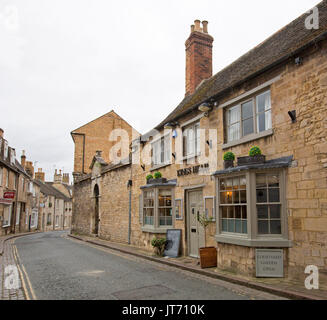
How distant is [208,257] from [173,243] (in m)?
2.72

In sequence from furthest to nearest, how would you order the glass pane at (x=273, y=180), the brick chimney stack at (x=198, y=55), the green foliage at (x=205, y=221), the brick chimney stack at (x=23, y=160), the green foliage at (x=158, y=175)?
the brick chimney stack at (x=23, y=160) → the brick chimney stack at (x=198, y=55) → the green foliage at (x=158, y=175) → the green foliage at (x=205, y=221) → the glass pane at (x=273, y=180)

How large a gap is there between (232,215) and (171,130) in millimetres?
5481

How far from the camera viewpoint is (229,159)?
351 inches

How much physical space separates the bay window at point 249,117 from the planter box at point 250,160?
0.90 metres

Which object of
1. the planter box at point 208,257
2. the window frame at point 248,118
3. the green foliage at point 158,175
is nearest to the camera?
the window frame at point 248,118

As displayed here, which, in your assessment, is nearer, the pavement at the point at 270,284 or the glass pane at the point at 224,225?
the pavement at the point at 270,284

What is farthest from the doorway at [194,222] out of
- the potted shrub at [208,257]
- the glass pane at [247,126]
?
the glass pane at [247,126]

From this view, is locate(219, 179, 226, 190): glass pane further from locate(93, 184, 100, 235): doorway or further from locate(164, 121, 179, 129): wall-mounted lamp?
locate(93, 184, 100, 235): doorway

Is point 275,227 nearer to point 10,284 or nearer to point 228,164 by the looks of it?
point 228,164

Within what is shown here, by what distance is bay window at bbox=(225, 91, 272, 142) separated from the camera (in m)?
8.33

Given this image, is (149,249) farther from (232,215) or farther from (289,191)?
(289,191)

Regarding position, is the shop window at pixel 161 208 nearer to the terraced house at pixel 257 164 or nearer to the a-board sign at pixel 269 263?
the terraced house at pixel 257 164

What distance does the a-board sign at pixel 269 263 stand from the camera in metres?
7.29
